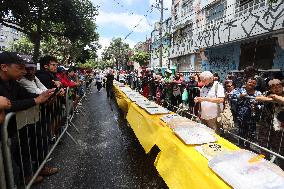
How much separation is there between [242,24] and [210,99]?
12.0 m

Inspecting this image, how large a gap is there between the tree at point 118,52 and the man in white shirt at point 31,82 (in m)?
71.0

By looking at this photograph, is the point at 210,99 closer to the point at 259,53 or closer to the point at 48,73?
the point at 48,73

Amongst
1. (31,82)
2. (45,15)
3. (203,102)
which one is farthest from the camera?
(45,15)

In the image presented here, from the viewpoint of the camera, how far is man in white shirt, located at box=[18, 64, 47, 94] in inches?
198

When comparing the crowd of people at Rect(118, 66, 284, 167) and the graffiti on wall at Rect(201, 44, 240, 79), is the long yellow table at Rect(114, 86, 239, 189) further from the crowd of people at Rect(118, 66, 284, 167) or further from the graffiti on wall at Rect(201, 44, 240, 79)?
the graffiti on wall at Rect(201, 44, 240, 79)

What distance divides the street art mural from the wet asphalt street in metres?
9.18

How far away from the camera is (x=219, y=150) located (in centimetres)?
349

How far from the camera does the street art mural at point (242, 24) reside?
13.3m

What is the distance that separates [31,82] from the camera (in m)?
5.22

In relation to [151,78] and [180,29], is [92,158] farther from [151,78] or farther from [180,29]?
[180,29]

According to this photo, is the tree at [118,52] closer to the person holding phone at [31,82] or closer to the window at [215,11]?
the window at [215,11]

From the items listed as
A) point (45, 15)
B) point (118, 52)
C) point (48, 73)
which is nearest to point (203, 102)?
point (48, 73)

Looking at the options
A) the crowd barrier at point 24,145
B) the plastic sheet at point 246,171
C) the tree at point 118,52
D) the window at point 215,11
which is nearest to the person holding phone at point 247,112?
the plastic sheet at point 246,171

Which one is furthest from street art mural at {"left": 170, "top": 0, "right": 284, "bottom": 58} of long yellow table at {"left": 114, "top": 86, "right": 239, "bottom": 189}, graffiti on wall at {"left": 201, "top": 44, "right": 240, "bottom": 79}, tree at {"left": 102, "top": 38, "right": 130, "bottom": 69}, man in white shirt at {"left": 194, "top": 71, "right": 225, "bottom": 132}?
tree at {"left": 102, "top": 38, "right": 130, "bottom": 69}
